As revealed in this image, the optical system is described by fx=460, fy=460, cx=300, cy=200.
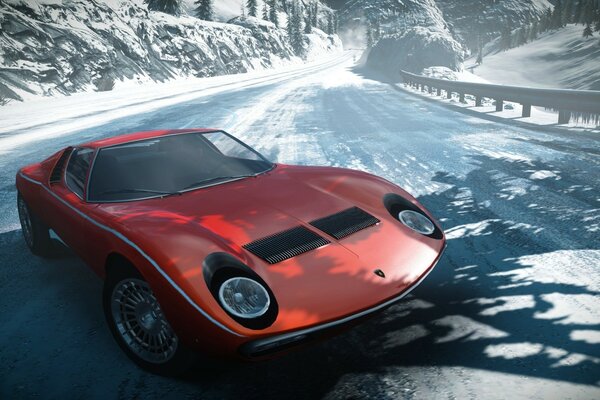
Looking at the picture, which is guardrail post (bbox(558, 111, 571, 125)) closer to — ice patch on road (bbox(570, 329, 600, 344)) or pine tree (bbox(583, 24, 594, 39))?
ice patch on road (bbox(570, 329, 600, 344))

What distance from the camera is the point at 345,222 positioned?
9.78 feet

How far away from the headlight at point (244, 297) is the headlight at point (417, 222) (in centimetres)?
131

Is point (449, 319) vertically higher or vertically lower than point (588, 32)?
lower

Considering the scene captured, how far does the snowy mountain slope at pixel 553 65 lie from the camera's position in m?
45.1

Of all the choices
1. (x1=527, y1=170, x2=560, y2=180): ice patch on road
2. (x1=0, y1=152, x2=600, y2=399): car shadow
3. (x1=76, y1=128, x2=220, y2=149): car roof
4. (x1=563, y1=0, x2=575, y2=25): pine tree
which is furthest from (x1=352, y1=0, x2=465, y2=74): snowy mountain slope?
(x1=563, y1=0, x2=575, y2=25): pine tree

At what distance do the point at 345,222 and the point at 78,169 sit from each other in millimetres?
2257

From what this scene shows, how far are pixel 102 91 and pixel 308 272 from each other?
28.4 m

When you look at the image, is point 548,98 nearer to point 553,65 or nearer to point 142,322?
point 142,322

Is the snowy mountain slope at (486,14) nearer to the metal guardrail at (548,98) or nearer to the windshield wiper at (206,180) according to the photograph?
the metal guardrail at (548,98)

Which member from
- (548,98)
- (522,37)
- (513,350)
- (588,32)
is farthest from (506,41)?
(513,350)

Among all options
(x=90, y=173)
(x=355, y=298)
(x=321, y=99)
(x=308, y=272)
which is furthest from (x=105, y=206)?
(x=321, y=99)

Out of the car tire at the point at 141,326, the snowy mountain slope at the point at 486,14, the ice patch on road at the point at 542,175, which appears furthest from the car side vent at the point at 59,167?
the snowy mountain slope at the point at 486,14

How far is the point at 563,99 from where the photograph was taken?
1066cm

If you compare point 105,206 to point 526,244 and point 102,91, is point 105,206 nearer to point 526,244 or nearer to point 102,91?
point 526,244
